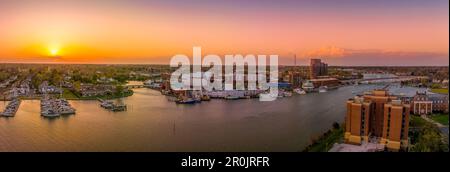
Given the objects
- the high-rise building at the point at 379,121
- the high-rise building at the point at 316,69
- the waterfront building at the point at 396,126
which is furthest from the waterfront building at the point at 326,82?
the waterfront building at the point at 396,126

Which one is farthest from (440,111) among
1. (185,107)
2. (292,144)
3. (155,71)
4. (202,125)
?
(155,71)

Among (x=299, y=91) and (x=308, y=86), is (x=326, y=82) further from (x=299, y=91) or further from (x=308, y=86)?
(x=299, y=91)

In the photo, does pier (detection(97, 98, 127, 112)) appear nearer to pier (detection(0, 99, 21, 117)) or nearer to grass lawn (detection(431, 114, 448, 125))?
pier (detection(0, 99, 21, 117))

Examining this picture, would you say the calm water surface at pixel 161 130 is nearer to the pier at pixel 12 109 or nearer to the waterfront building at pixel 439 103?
the pier at pixel 12 109

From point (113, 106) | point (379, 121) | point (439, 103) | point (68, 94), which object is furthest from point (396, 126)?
point (68, 94)
